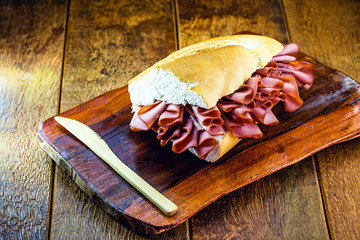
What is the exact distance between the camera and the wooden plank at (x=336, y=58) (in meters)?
1.87

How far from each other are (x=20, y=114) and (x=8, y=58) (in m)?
0.53

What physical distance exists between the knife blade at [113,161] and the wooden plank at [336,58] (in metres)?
0.69

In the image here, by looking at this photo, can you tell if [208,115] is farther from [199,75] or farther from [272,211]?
[272,211]

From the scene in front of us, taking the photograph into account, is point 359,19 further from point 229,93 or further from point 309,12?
point 229,93

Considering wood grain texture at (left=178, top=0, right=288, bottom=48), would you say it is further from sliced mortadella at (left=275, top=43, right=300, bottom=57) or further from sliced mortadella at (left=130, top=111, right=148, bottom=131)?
sliced mortadella at (left=130, top=111, right=148, bottom=131)

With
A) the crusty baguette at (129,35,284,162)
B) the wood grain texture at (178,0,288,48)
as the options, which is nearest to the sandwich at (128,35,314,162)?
the crusty baguette at (129,35,284,162)

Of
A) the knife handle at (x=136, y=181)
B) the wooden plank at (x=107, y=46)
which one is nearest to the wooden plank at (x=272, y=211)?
the knife handle at (x=136, y=181)

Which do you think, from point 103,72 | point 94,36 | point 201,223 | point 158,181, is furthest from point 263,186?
point 94,36

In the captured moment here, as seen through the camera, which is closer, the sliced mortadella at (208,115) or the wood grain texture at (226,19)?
the sliced mortadella at (208,115)

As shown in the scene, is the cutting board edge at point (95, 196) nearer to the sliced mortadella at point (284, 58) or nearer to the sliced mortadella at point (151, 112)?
the sliced mortadella at point (151, 112)

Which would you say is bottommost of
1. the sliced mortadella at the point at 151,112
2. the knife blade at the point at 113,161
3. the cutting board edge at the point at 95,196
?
the cutting board edge at the point at 95,196

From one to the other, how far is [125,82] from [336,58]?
4.26 ft

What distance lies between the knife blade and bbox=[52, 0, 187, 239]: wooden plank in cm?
18

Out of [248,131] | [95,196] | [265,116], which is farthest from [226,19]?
[95,196]
